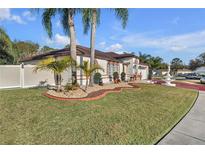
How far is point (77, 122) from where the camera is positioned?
6.14 m

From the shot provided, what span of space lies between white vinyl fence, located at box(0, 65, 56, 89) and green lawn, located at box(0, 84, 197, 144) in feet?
15.6

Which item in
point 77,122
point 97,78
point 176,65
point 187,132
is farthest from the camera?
point 176,65

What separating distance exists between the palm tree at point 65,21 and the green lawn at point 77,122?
4393 millimetres

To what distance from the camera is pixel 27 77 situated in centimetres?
1368

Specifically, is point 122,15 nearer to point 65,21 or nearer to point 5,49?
point 65,21

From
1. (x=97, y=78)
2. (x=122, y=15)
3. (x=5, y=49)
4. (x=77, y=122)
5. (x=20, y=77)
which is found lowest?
(x=77, y=122)

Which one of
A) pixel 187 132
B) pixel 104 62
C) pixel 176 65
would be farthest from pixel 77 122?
pixel 176 65

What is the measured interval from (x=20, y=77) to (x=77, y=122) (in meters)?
8.91

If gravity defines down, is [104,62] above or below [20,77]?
above

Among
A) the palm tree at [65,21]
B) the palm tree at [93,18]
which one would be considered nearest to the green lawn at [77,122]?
the palm tree at [65,21]

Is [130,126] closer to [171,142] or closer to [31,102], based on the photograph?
[171,142]

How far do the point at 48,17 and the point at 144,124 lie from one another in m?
11.0

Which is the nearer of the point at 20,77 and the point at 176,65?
the point at 20,77

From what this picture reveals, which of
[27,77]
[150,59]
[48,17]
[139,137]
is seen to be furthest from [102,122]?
[150,59]
